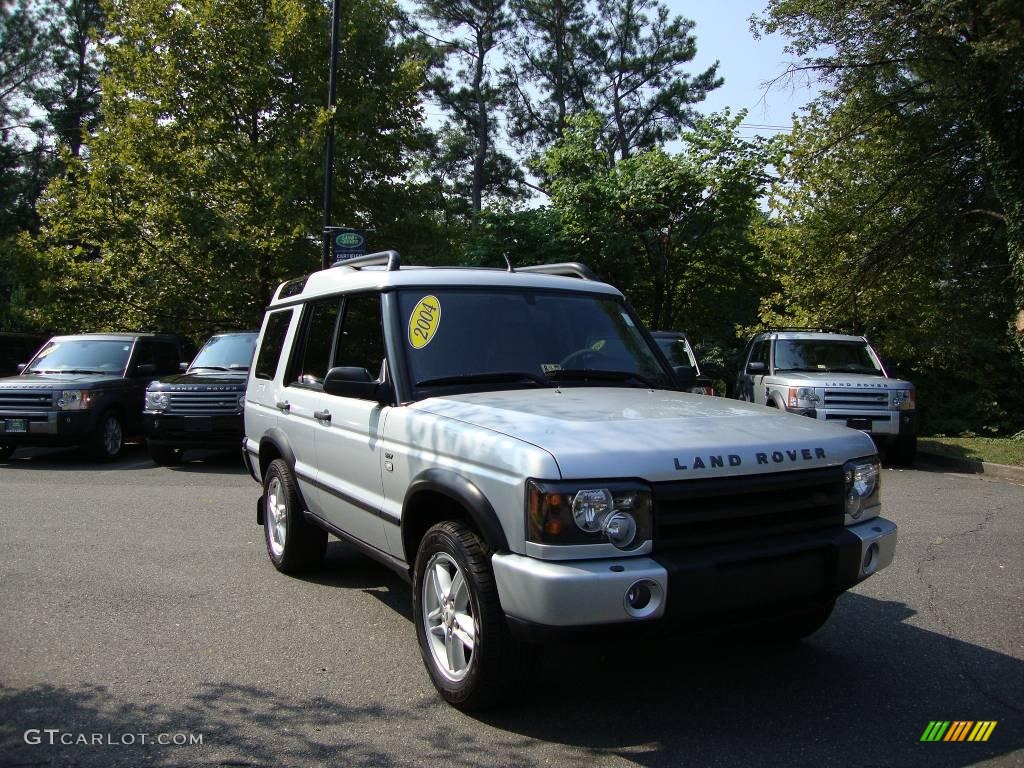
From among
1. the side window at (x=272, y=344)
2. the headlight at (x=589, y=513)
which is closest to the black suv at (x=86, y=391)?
the side window at (x=272, y=344)

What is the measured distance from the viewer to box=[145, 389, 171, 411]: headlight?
38.3ft

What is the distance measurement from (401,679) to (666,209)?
15.8 meters

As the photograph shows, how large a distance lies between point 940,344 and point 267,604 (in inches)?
594

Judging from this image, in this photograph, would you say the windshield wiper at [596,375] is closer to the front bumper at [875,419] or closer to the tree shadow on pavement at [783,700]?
the tree shadow on pavement at [783,700]

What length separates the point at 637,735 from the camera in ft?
11.4

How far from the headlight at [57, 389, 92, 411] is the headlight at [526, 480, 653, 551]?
10.7 meters

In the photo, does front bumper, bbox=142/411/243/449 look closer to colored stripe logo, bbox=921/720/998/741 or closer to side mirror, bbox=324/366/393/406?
side mirror, bbox=324/366/393/406

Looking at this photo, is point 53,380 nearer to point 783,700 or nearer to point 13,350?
point 13,350

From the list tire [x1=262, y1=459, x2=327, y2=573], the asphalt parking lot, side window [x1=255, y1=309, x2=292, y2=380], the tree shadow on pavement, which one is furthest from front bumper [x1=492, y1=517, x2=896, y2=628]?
side window [x1=255, y1=309, x2=292, y2=380]

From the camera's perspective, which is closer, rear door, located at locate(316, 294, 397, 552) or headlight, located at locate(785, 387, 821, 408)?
rear door, located at locate(316, 294, 397, 552)

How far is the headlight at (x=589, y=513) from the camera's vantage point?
10.4 feet

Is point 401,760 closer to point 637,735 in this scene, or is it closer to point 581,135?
point 637,735

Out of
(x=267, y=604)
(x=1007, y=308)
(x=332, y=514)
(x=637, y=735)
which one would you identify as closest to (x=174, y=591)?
Answer: (x=267, y=604)

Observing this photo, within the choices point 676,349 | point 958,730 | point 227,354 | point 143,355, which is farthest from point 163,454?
point 958,730
